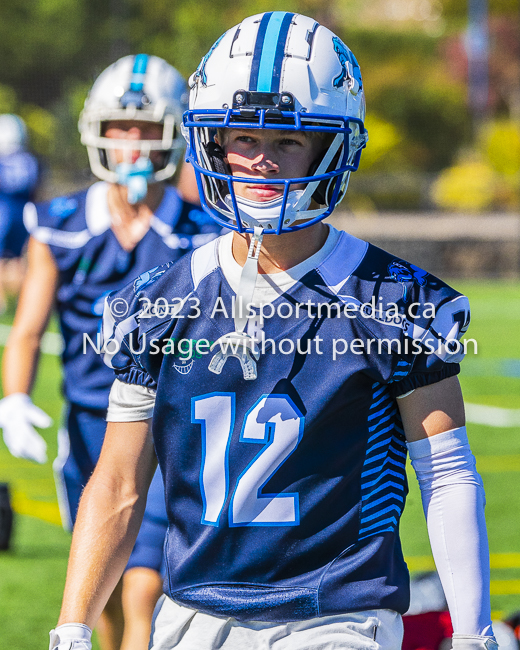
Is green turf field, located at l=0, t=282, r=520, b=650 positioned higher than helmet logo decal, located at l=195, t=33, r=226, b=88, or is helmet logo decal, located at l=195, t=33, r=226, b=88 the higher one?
helmet logo decal, located at l=195, t=33, r=226, b=88

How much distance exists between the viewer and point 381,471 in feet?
7.48

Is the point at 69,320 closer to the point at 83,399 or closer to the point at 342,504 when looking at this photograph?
the point at 83,399

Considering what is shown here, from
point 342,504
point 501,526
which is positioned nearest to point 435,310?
point 342,504

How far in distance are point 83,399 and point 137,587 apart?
0.85 meters

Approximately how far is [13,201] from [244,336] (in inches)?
492

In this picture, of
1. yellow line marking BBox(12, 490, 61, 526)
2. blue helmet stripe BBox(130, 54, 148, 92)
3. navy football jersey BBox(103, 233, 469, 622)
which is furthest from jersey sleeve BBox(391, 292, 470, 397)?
yellow line marking BBox(12, 490, 61, 526)

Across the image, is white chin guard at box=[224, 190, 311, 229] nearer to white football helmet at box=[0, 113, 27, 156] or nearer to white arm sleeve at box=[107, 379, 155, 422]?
white arm sleeve at box=[107, 379, 155, 422]

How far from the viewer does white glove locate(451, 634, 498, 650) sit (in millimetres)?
2131

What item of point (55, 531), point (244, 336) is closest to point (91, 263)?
point (244, 336)

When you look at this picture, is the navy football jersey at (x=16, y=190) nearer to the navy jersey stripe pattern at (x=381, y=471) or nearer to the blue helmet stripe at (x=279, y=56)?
the blue helmet stripe at (x=279, y=56)

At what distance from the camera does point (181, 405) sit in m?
2.26

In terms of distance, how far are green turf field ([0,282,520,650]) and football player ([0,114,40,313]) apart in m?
2.84

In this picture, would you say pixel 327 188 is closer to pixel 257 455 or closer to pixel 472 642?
pixel 257 455

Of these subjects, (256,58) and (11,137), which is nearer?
(256,58)
